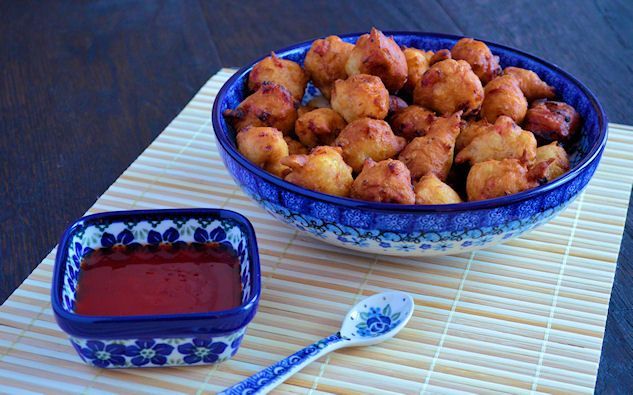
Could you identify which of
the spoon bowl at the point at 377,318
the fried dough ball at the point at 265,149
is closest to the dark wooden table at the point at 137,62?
the spoon bowl at the point at 377,318

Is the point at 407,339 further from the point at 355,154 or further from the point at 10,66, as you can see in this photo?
the point at 10,66

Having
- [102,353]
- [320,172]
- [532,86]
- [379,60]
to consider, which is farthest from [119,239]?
[532,86]

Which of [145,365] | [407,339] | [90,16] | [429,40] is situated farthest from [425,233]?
[90,16]

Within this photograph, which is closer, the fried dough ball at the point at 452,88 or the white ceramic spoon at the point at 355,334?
the white ceramic spoon at the point at 355,334

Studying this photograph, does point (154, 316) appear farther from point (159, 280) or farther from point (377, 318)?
point (377, 318)

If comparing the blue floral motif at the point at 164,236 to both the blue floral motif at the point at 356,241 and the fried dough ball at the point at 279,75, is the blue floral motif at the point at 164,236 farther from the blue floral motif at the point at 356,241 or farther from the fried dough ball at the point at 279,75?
the fried dough ball at the point at 279,75

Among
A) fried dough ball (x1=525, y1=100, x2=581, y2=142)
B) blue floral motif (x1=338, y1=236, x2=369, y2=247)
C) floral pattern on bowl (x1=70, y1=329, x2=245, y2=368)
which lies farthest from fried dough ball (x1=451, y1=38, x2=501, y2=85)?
floral pattern on bowl (x1=70, y1=329, x2=245, y2=368)
